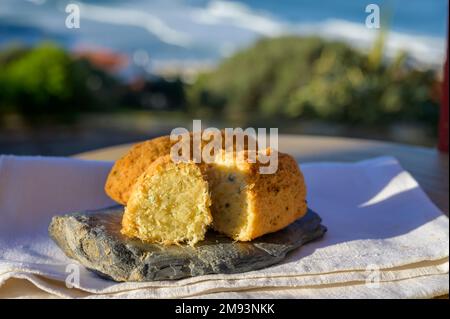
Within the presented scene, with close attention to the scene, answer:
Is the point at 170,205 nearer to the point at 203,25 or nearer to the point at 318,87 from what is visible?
the point at 318,87

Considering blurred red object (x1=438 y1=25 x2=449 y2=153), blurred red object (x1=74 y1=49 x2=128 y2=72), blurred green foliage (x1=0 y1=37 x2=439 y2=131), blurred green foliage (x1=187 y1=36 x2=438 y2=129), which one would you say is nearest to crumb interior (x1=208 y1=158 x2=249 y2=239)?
blurred red object (x1=438 y1=25 x2=449 y2=153)

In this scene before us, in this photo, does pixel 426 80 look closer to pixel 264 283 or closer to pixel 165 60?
pixel 165 60

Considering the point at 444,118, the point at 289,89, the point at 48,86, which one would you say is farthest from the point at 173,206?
the point at 289,89

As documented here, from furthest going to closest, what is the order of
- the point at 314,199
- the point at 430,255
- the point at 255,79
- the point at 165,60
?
the point at 165,60 → the point at 255,79 → the point at 314,199 → the point at 430,255

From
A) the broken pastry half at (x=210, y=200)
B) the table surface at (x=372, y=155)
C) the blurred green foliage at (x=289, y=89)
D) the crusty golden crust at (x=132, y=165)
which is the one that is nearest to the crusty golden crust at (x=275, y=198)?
the broken pastry half at (x=210, y=200)

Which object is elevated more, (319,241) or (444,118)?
(444,118)

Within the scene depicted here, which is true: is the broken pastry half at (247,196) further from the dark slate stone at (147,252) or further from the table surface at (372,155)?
the table surface at (372,155)

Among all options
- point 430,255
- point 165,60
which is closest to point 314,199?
point 430,255
